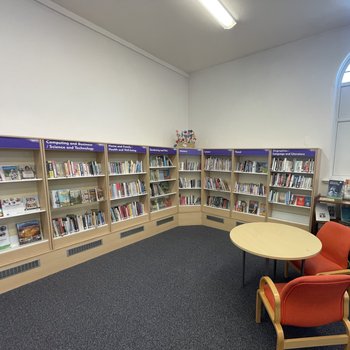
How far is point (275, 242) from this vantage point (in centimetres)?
209

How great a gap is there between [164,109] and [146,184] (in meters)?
1.89

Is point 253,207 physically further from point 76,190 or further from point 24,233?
point 24,233

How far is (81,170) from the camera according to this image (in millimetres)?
3096

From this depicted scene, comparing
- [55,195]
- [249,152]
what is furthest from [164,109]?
[55,195]

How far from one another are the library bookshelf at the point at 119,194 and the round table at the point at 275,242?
1434mm

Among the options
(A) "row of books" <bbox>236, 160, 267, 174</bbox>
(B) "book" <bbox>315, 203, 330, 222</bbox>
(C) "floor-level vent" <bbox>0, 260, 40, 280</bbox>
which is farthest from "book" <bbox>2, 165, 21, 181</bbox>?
(B) "book" <bbox>315, 203, 330, 222</bbox>

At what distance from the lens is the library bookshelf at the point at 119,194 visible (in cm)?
260

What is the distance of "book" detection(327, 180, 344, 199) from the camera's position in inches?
124

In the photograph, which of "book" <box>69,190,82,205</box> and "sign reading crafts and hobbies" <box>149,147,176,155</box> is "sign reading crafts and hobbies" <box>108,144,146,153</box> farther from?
"book" <box>69,190,82,205</box>

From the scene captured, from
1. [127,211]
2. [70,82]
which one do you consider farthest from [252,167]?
[70,82]

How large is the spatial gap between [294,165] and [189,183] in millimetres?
2197

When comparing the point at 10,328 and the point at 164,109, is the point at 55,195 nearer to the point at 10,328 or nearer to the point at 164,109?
the point at 10,328

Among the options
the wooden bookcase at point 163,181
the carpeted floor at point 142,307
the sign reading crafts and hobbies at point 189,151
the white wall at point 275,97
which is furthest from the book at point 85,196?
the white wall at point 275,97

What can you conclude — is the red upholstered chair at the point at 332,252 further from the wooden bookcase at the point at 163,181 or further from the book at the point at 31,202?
the book at the point at 31,202
